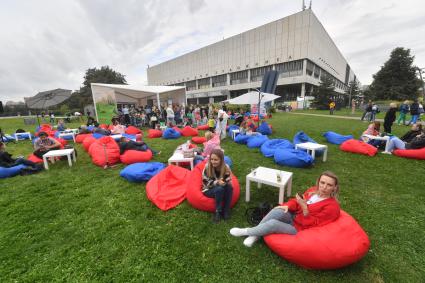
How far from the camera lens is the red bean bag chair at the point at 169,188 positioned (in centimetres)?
372

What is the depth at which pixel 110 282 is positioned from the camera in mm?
2242

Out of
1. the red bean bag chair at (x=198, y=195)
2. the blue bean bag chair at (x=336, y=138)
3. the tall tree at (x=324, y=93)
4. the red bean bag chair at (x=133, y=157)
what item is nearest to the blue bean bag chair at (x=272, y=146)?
the blue bean bag chair at (x=336, y=138)

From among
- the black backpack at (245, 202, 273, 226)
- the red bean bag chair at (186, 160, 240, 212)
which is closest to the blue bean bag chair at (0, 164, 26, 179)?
the red bean bag chair at (186, 160, 240, 212)

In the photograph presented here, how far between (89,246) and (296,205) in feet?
9.67

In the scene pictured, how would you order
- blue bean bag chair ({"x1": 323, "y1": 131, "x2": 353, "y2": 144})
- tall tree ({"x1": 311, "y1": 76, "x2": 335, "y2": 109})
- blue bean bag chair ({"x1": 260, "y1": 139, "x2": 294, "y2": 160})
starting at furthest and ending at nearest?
tall tree ({"x1": 311, "y1": 76, "x2": 335, "y2": 109}) → blue bean bag chair ({"x1": 323, "y1": 131, "x2": 353, "y2": 144}) → blue bean bag chair ({"x1": 260, "y1": 139, "x2": 294, "y2": 160})

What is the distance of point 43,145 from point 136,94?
12900 millimetres

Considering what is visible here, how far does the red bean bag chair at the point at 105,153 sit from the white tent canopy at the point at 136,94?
936 cm

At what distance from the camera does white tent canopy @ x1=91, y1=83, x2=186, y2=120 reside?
15055mm

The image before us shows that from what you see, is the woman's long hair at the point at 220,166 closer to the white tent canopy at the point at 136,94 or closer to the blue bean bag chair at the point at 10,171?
the blue bean bag chair at the point at 10,171

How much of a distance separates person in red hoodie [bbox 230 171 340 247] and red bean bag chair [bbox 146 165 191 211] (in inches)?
58.5

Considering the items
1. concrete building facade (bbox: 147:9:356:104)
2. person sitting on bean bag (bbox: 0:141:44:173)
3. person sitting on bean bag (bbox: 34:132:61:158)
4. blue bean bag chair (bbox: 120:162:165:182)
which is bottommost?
blue bean bag chair (bbox: 120:162:165:182)

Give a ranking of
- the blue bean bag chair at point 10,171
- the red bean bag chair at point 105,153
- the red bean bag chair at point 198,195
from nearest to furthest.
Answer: the red bean bag chair at point 198,195 → the blue bean bag chair at point 10,171 → the red bean bag chair at point 105,153

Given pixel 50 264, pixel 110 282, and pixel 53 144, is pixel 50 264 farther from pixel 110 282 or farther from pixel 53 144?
pixel 53 144

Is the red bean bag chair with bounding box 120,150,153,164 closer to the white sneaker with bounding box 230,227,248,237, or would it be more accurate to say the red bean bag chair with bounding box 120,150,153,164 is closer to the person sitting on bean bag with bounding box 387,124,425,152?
the white sneaker with bounding box 230,227,248,237
